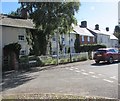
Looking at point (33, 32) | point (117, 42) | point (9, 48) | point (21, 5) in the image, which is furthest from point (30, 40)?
point (117, 42)

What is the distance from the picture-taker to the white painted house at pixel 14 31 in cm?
3294

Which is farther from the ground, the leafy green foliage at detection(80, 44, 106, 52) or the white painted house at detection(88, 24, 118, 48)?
the white painted house at detection(88, 24, 118, 48)

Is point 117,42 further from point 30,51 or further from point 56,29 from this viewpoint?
point 56,29

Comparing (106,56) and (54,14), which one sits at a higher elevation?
(54,14)

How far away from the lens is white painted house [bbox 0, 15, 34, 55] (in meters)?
32.9

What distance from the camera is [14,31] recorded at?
114 ft

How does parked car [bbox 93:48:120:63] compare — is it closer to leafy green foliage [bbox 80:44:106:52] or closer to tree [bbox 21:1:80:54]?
tree [bbox 21:1:80:54]

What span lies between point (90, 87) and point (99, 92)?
1378mm

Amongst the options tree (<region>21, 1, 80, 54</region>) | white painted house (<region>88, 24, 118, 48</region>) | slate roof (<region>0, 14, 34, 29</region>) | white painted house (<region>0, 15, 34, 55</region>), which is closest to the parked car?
tree (<region>21, 1, 80, 54</region>)

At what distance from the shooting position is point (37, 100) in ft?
30.7

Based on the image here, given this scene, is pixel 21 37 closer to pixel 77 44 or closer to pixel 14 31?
pixel 14 31

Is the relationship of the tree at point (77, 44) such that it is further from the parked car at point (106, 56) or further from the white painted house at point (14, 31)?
the parked car at point (106, 56)

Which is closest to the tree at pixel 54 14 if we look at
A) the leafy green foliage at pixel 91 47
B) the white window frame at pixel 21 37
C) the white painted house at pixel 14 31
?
the white painted house at pixel 14 31

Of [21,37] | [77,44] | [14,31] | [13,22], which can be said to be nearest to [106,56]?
[14,31]
